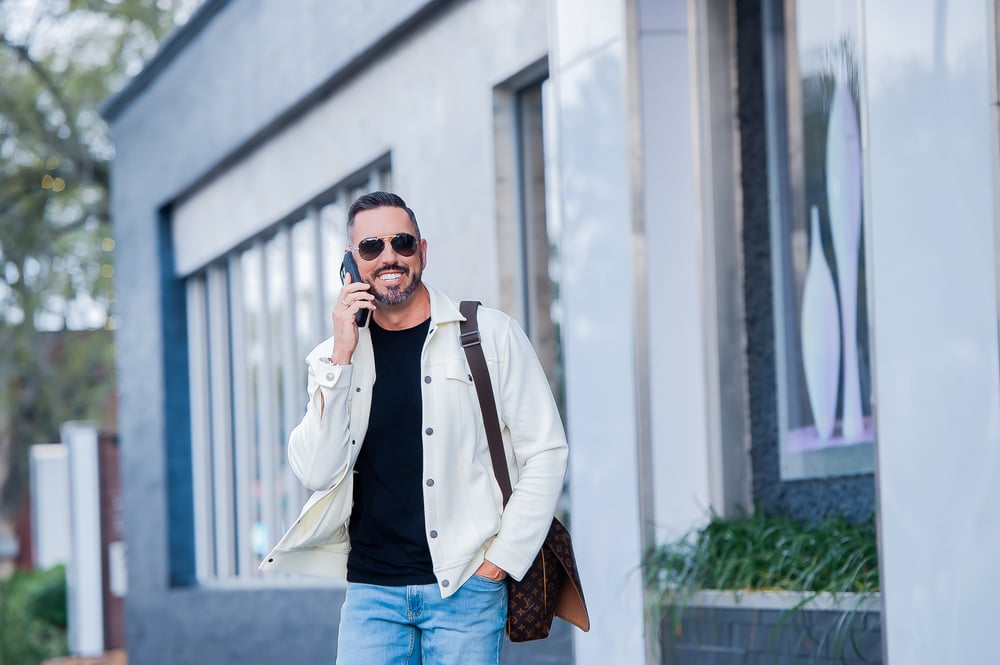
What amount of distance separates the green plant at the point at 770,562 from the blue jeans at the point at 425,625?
5.94 feet

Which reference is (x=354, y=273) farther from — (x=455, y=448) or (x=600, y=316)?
(x=600, y=316)

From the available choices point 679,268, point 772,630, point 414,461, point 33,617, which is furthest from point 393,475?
point 33,617

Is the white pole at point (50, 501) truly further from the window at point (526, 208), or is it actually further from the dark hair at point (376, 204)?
the dark hair at point (376, 204)

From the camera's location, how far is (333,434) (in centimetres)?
416

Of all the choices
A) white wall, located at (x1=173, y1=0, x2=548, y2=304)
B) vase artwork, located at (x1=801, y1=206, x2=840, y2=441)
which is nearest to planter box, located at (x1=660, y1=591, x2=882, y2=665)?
vase artwork, located at (x1=801, y1=206, x2=840, y2=441)

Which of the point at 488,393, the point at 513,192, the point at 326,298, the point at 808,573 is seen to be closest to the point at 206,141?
the point at 326,298

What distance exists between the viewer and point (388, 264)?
4238 millimetres

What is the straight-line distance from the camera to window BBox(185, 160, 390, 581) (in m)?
11.1

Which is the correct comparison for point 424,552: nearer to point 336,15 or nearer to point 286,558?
point 286,558

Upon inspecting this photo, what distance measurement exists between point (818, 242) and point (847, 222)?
0.67ft

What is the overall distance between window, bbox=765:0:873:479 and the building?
0.5 inches

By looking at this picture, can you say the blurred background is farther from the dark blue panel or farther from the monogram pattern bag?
the monogram pattern bag

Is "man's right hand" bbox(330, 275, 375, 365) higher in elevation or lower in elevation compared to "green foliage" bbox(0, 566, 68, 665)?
higher

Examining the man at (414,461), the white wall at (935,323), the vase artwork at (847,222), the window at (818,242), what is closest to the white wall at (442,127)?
the window at (818,242)
